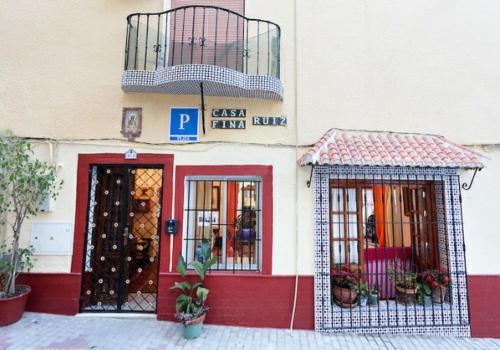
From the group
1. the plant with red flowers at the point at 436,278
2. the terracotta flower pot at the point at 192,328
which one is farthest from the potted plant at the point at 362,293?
the terracotta flower pot at the point at 192,328

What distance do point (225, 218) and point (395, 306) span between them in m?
3.31

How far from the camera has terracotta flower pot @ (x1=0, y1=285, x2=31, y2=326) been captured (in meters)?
4.66

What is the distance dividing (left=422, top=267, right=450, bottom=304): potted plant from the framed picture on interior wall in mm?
5789

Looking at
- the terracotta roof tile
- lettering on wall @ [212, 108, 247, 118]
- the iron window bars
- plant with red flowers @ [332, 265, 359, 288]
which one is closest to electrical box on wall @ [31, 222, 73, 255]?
the iron window bars

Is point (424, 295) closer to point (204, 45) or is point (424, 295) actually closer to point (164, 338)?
point (164, 338)

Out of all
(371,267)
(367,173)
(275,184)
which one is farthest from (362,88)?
(371,267)

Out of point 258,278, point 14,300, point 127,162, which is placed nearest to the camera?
point 14,300

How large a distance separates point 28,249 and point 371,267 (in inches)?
240

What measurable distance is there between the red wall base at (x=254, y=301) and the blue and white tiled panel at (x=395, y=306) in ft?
0.76

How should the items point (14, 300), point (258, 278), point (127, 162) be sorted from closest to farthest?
point (14, 300) < point (258, 278) < point (127, 162)

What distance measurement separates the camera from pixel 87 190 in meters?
5.32

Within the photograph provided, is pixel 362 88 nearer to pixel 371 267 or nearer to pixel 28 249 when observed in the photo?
pixel 371 267

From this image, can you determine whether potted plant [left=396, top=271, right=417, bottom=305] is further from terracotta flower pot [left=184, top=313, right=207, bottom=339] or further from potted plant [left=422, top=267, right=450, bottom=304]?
terracotta flower pot [left=184, top=313, right=207, bottom=339]

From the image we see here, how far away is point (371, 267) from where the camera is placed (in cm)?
549
